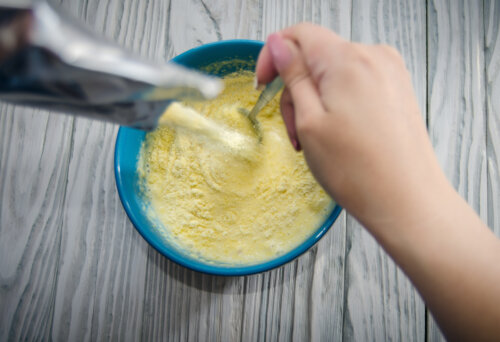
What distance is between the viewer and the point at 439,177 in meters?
0.41

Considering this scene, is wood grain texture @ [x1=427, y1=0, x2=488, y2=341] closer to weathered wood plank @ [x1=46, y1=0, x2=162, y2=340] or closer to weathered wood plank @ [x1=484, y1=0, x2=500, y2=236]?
weathered wood plank @ [x1=484, y1=0, x2=500, y2=236]

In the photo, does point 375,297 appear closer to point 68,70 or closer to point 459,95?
point 459,95

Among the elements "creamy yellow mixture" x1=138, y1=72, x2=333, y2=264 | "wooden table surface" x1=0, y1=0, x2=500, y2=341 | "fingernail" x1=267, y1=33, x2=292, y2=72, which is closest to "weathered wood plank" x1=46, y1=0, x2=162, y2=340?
"wooden table surface" x1=0, y1=0, x2=500, y2=341

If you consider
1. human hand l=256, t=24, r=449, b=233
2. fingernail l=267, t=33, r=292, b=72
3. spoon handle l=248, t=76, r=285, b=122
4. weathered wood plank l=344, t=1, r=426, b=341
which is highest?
fingernail l=267, t=33, r=292, b=72

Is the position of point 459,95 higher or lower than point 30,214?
higher

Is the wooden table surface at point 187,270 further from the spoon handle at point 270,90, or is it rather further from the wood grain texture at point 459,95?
the spoon handle at point 270,90

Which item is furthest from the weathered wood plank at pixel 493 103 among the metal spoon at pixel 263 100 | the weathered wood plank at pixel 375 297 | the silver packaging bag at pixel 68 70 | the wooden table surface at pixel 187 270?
the silver packaging bag at pixel 68 70

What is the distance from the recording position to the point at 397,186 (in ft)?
1.26

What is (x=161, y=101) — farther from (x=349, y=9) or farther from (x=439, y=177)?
(x=349, y=9)

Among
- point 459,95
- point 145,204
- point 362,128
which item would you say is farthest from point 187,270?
point 459,95

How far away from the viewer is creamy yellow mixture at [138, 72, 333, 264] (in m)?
0.65

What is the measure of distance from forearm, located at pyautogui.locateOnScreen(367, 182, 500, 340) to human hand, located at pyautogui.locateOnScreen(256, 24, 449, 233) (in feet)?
0.07

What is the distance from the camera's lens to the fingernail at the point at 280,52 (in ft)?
1.42

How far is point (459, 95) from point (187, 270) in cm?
76
